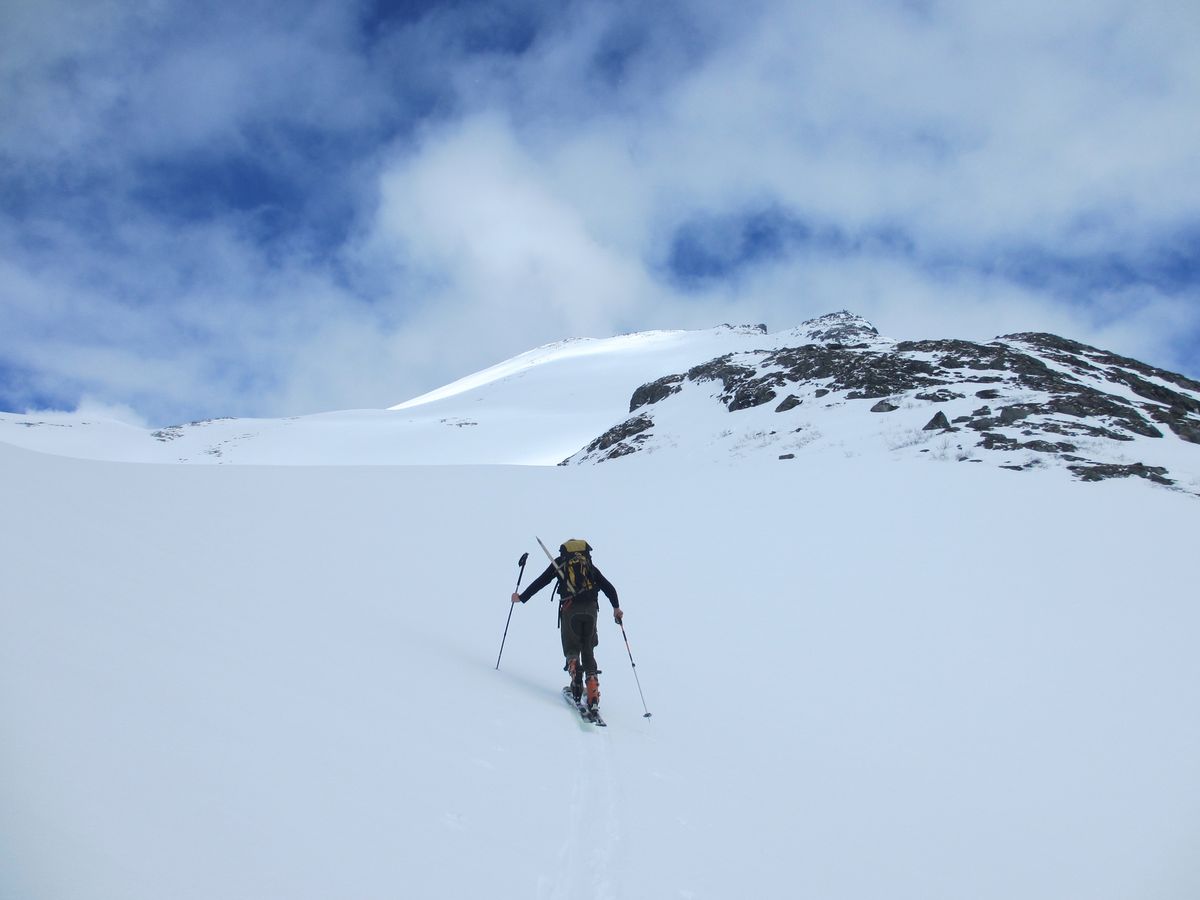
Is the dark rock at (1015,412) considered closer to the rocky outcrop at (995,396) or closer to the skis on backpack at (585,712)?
the rocky outcrop at (995,396)

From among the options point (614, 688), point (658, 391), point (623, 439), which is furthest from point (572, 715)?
point (658, 391)

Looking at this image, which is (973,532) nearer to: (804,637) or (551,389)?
(804,637)

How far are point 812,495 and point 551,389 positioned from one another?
193 feet

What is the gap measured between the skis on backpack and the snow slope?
0.58 feet

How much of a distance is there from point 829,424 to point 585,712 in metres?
17.8

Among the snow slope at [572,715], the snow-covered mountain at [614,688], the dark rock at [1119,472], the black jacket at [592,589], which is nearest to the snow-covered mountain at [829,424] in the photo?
the dark rock at [1119,472]

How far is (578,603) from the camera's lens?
6.52 meters

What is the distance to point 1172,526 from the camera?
10805 mm

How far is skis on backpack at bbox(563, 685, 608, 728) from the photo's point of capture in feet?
18.5

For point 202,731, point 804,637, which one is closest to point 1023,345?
point 804,637

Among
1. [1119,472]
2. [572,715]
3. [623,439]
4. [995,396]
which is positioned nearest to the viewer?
[572,715]

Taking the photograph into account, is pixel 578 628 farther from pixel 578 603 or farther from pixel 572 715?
pixel 572 715

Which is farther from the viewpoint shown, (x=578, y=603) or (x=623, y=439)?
(x=623, y=439)

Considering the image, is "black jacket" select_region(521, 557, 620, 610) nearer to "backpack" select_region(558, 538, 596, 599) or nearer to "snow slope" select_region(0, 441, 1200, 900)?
"backpack" select_region(558, 538, 596, 599)
